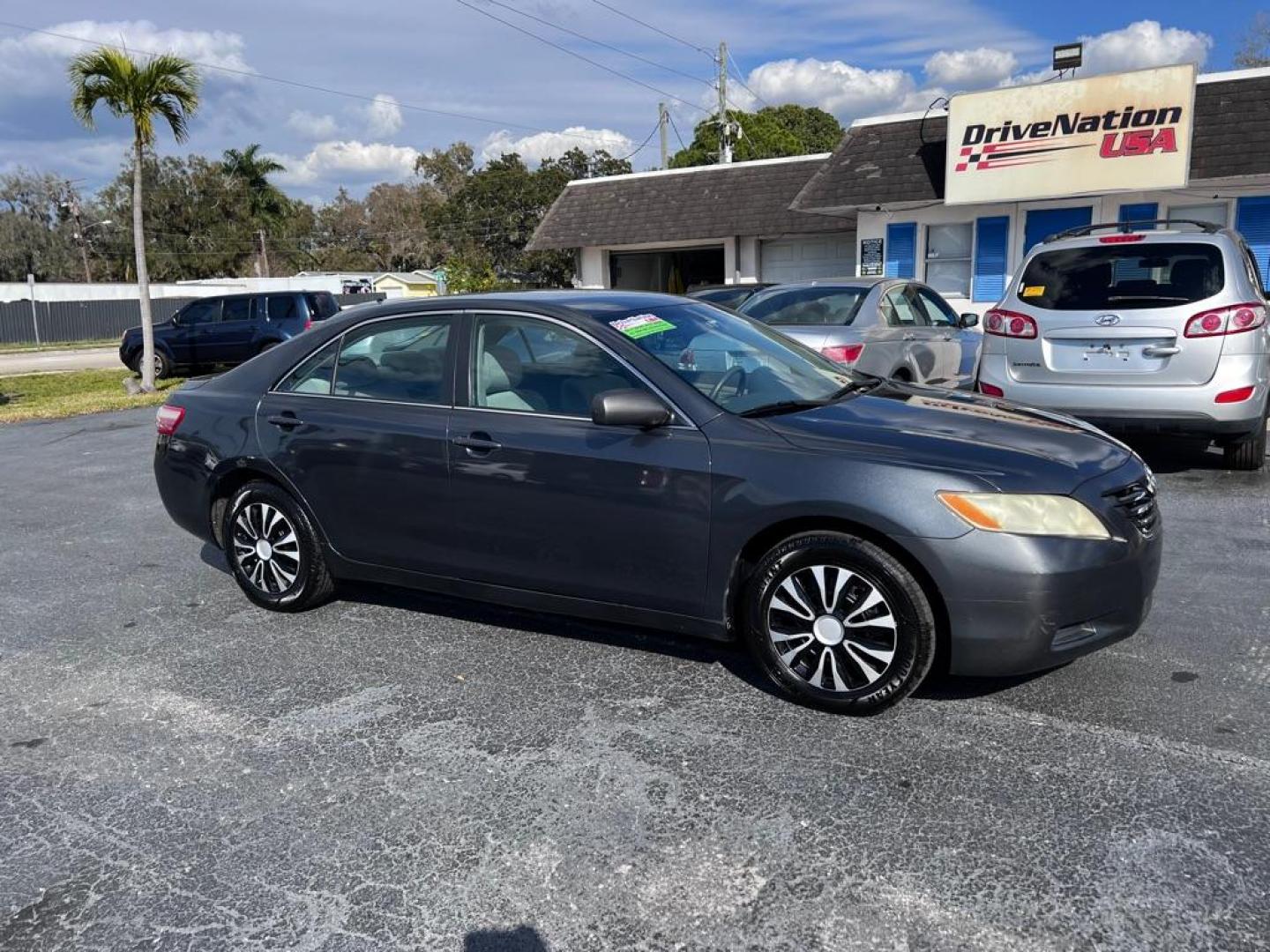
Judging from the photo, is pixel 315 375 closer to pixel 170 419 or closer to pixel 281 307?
pixel 170 419

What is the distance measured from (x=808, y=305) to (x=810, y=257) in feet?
48.2

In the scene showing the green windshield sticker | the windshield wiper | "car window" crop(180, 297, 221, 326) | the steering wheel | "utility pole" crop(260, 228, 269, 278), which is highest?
"utility pole" crop(260, 228, 269, 278)

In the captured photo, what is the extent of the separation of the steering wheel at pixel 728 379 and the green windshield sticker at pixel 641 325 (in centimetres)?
35

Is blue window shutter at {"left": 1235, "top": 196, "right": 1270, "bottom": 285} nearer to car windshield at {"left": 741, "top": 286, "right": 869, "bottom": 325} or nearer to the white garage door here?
the white garage door

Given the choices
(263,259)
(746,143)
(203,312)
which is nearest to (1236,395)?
(203,312)

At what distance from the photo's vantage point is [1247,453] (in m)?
7.51

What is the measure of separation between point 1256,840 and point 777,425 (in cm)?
201

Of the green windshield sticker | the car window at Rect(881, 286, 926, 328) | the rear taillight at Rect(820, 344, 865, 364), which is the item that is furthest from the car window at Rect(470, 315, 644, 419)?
the car window at Rect(881, 286, 926, 328)

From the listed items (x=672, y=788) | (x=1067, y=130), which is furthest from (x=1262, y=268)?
(x=672, y=788)

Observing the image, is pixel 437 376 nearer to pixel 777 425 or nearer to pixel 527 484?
pixel 527 484

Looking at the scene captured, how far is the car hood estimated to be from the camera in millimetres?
3498

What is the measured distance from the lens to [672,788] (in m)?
3.24

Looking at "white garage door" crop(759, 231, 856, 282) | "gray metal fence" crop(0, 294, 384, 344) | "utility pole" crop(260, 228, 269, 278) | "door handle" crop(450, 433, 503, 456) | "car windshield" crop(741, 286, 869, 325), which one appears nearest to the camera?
"door handle" crop(450, 433, 503, 456)

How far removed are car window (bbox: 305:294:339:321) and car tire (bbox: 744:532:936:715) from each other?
680 inches
